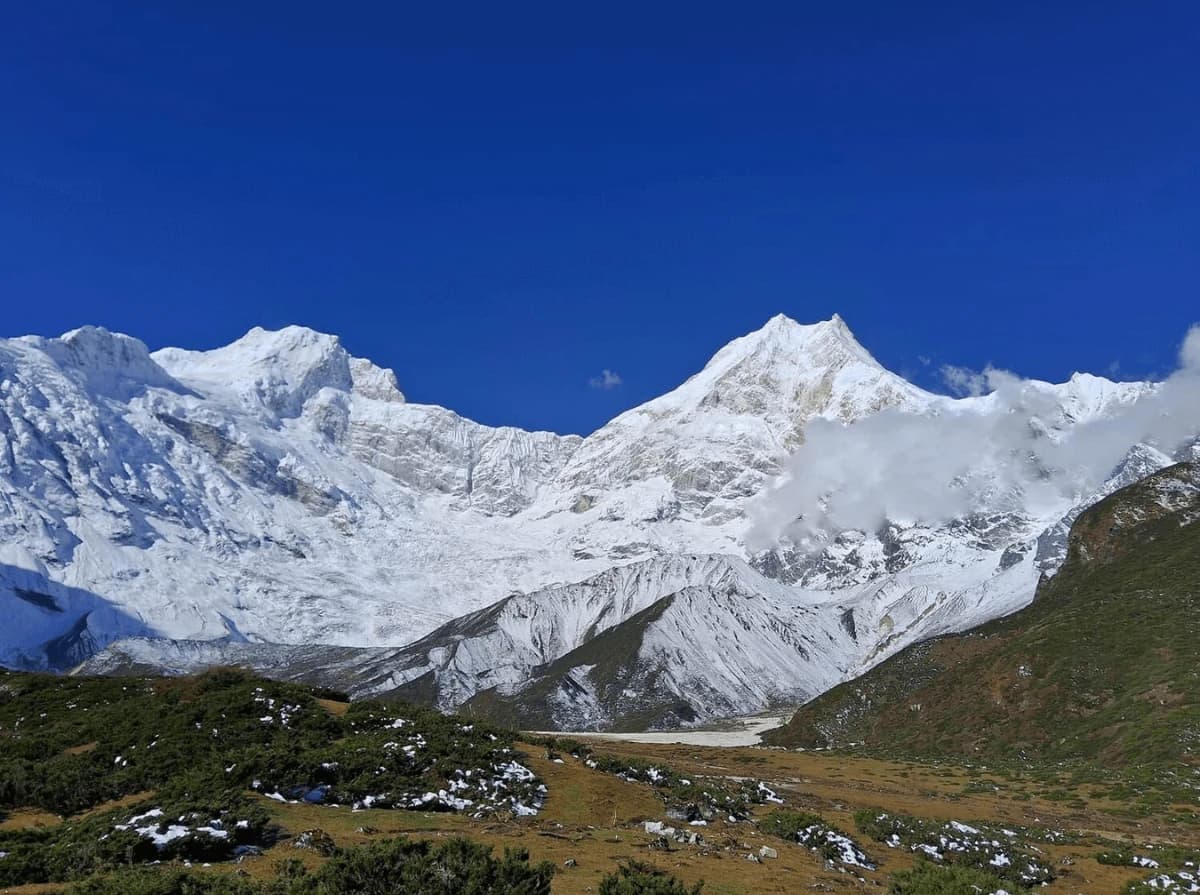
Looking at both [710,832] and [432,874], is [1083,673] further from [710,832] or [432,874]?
[432,874]

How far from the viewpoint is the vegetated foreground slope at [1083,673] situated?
70312 mm

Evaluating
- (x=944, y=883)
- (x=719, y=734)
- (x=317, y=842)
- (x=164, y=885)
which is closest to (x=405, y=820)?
(x=317, y=842)

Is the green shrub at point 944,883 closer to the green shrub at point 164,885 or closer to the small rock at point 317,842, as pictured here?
the green shrub at point 164,885

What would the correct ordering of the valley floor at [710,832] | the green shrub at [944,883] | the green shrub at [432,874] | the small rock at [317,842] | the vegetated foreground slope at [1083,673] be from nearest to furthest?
the green shrub at [432,874], the green shrub at [944,883], the small rock at [317,842], the valley floor at [710,832], the vegetated foreground slope at [1083,673]

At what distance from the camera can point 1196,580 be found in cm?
8975

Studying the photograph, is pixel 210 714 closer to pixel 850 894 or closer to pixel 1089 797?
pixel 850 894

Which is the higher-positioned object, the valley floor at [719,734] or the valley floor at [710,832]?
the valley floor at [710,832]

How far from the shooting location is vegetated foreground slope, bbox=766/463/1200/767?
7031 centimetres

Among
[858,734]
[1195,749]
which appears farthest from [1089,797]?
[858,734]

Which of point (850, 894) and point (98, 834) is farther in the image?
point (850, 894)

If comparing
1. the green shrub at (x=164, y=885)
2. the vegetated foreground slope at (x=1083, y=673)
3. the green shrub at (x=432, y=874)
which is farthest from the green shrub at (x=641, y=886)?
the vegetated foreground slope at (x=1083, y=673)

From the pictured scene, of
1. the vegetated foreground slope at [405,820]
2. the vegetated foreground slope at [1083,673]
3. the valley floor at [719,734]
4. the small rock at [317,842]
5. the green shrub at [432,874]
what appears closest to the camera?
the green shrub at [432,874]

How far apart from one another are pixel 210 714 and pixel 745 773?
34256 mm

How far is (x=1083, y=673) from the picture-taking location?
80812mm
